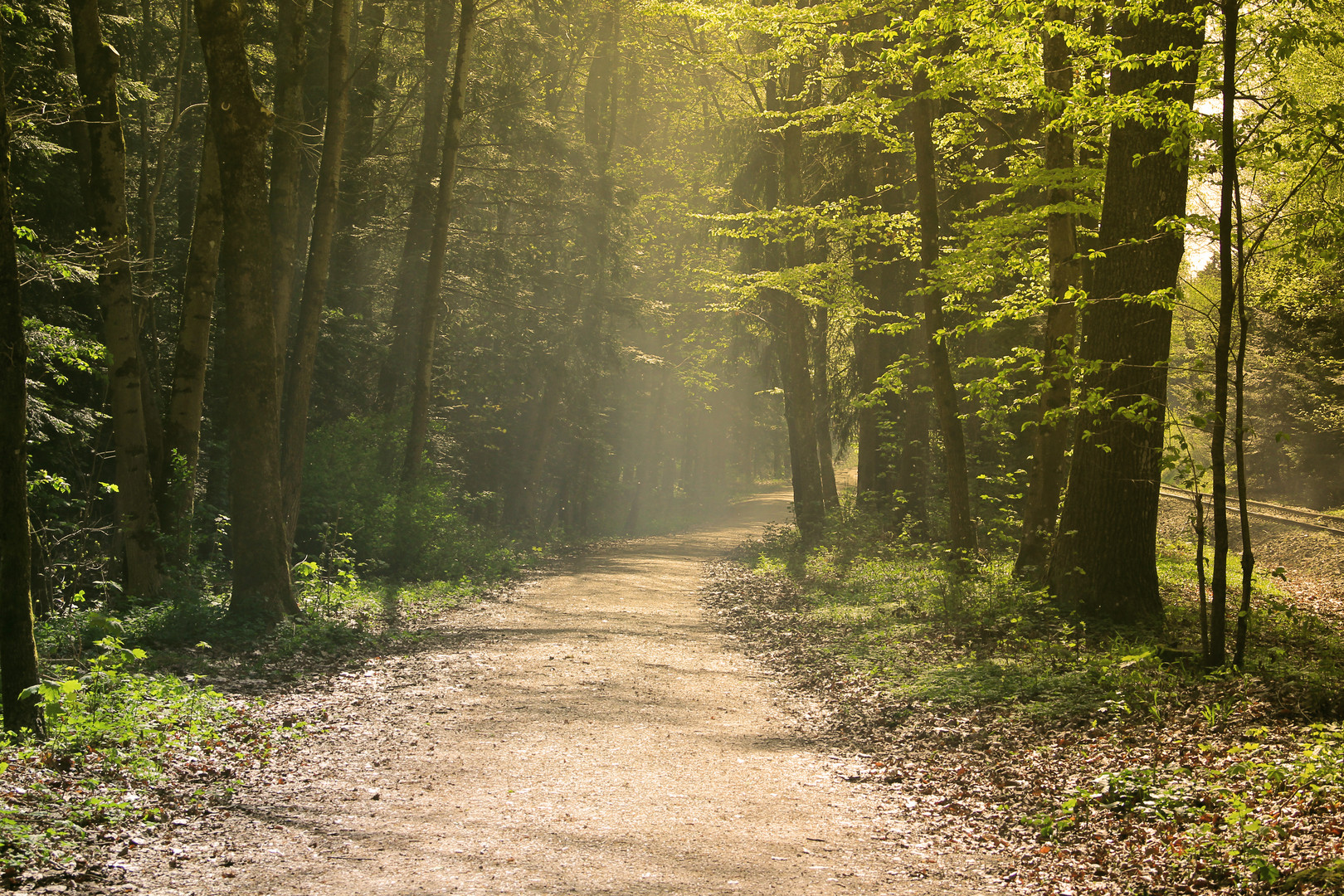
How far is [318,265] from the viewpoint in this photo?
53.1 feet

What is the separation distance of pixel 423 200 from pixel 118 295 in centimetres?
1073

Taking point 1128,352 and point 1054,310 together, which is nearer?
point 1128,352

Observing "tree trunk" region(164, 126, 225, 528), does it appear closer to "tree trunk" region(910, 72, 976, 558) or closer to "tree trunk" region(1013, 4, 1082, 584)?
"tree trunk" region(910, 72, 976, 558)

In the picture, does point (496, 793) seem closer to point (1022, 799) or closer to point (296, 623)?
point (1022, 799)

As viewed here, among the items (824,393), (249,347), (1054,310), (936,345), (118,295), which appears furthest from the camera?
(824,393)

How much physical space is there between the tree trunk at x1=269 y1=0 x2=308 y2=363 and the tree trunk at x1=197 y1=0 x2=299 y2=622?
266 centimetres

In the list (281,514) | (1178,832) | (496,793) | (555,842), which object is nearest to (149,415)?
(281,514)

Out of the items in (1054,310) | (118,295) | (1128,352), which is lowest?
(1128,352)

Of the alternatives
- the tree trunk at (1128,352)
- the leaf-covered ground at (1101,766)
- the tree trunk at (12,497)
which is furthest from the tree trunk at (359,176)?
the leaf-covered ground at (1101,766)

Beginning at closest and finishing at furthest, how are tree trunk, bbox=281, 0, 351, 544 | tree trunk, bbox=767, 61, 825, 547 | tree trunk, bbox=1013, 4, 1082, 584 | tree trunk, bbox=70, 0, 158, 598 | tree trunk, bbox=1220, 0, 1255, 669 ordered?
tree trunk, bbox=1220, 0, 1255, 669, tree trunk, bbox=70, 0, 158, 598, tree trunk, bbox=1013, 4, 1082, 584, tree trunk, bbox=281, 0, 351, 544, tree trunk, bbox=767, 61, 825, 547

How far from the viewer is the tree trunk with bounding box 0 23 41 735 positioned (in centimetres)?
576

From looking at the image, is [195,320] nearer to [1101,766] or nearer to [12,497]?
[12,497]

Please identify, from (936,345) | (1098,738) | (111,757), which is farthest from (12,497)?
(936,345)

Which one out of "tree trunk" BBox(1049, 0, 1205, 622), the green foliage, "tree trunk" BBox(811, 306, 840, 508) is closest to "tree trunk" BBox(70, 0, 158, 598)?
the green foliage
